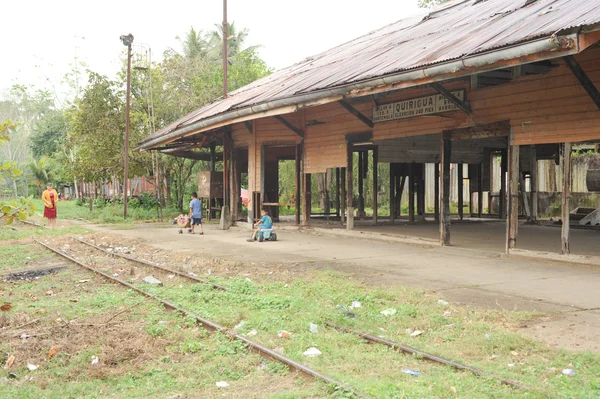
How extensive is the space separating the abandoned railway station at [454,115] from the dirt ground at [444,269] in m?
1.30

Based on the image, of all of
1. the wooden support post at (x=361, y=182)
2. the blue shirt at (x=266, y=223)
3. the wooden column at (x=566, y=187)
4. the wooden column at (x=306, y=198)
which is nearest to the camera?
the wooden column at (x=566, y=187)

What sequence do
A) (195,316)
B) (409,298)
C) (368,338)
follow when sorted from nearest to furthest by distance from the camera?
(368,338), (195,316), (409,298)

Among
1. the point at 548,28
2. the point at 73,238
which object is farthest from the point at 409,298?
the point at 73,238

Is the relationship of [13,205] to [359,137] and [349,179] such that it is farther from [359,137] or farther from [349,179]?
[349,179]

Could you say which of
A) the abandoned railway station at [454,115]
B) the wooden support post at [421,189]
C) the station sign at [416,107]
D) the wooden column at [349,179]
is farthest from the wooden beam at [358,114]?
the wooden support post at [421,189]

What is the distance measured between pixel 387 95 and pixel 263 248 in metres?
4.96

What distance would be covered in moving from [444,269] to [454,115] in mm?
4245

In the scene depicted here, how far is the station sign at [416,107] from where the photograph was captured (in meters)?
12.1

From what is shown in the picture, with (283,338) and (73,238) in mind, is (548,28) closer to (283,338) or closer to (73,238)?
(283,338)

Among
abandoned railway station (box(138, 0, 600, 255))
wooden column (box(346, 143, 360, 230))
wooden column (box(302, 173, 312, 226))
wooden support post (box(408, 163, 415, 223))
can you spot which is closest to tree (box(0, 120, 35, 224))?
abandoned railway station (box(138, 0, 600, 255))

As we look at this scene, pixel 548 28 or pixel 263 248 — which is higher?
pixel 548 28

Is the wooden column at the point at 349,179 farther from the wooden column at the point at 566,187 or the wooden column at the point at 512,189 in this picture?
the wooden column at the point at 566,187

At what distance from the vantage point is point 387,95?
555 inches

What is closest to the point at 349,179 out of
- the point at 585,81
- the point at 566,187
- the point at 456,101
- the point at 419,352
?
the point at 456,101
